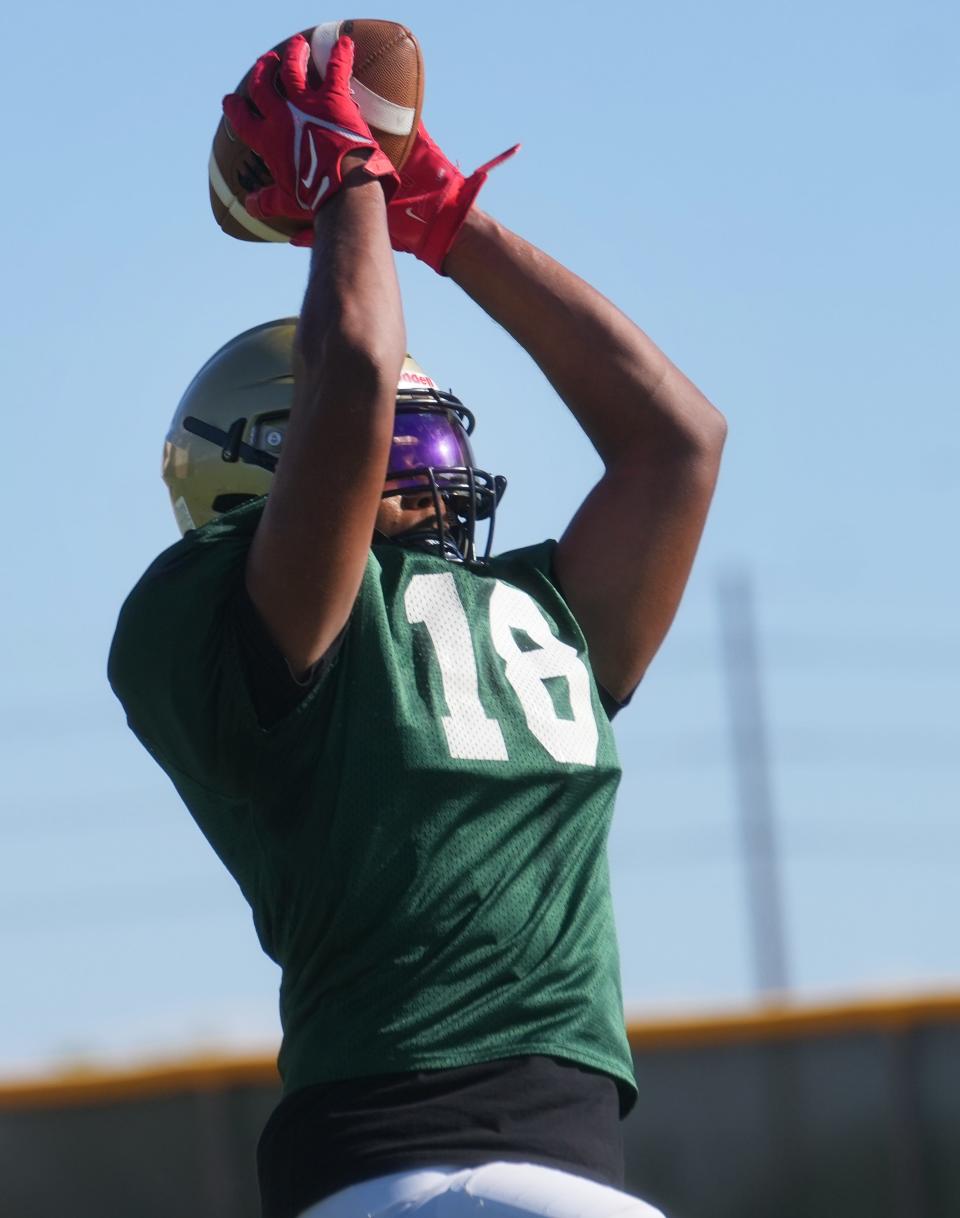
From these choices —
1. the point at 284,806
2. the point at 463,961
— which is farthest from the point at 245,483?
the point at 463,961

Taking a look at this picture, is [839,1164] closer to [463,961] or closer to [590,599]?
[590,599]

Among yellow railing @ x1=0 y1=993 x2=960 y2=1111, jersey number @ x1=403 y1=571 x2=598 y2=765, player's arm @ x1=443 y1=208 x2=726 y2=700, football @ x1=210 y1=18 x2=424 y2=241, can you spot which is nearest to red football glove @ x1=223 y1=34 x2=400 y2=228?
football @ x1=210 y1=18 x2=424 y2=241

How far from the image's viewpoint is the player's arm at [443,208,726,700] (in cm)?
296

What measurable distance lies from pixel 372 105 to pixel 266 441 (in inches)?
20.6

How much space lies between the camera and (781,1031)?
5.82 m

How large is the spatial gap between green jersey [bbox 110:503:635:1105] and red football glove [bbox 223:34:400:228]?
47 cm

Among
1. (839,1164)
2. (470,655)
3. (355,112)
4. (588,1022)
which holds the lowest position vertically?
(839,1164)

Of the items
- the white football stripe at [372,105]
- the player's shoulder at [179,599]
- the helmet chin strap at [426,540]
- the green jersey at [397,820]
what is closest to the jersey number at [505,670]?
the green jersey at [397,820]

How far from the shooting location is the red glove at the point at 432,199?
310 centimetres

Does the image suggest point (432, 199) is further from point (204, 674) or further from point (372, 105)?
point (204, 674)

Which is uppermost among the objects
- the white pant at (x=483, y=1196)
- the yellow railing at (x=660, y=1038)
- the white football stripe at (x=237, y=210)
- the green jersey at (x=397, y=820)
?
the white football stripe at (x=237, y=210)

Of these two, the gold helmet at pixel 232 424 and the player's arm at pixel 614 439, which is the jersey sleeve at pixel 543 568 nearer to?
the player's arm at pixel 614 439

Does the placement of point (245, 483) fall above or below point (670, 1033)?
above

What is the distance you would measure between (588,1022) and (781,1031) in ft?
11.4
